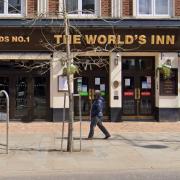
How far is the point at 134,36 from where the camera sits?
2202 centimetres

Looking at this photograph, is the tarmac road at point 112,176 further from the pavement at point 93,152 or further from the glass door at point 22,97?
the glass door at point 22,97

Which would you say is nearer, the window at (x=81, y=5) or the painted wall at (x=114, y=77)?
the painted wall at (x=114, y=77)

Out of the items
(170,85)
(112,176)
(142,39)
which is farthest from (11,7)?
(112,176)

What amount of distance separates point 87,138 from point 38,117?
639 centimetres

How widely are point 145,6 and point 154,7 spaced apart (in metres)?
0.39

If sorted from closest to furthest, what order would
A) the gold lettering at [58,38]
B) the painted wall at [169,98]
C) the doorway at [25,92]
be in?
the gold lettering at [58,38], the painted wall at [169,98], the doorway at [25,92]

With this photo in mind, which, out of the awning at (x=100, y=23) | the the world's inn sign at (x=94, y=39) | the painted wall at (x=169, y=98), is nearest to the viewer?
the awning at (x=100, y=23)

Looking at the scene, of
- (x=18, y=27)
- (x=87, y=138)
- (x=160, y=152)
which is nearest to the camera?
(x=160, y=152)

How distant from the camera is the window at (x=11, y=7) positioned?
72.2ft

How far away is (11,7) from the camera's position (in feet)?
72.3

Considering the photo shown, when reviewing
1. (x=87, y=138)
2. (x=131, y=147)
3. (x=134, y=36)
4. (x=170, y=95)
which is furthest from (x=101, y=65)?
(x=131, y=147)

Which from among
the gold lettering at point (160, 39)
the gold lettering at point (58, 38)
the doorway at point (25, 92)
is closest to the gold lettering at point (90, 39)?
the gold lettering at point (58, 38)

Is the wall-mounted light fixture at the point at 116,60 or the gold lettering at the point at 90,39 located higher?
the gold lettering at the point at 90,39

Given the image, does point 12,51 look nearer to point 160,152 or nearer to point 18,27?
point 18,27
